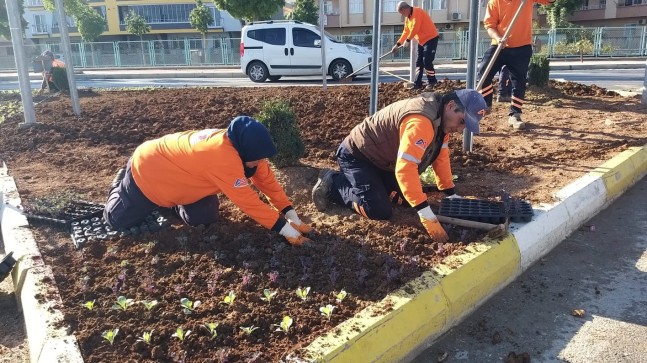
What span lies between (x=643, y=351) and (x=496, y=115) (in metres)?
5.14

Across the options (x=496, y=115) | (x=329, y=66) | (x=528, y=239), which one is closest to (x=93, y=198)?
(x=528, y=239)

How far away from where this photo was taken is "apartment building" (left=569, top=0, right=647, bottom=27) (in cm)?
3806

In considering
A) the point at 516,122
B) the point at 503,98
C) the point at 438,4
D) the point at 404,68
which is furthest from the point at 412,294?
the point at 438,4

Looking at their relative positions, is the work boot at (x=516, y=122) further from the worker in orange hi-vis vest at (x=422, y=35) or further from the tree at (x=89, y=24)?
the tree at (x=89, y=24)

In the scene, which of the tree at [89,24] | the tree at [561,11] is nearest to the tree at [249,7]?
the tree at [561,11]

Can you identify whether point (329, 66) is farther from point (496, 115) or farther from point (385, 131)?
point (385, 131)

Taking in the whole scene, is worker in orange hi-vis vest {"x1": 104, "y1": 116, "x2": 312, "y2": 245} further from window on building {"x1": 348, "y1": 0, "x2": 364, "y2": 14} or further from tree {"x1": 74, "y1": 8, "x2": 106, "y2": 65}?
tree {"x1": 74, "y1": 8, "x2": 106, "y2": 65}

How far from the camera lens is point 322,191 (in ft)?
14.6

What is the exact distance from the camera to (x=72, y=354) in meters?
2.57

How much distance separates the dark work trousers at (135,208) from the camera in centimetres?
398

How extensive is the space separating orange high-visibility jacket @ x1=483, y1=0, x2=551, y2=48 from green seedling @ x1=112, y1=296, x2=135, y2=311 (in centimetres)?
547

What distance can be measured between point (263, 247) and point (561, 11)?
36134 millimetres

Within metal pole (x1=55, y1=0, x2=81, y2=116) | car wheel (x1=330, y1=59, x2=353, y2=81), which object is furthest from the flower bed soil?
car wheel (x1=330, y1=59, x2=353, y2=81)

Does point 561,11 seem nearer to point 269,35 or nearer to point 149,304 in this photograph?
point 269,35
